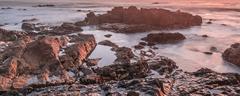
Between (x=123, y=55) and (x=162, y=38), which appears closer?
(x=123, y=55)

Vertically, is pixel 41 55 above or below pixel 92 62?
above

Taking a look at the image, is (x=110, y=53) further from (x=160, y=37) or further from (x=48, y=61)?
(x=160, y=37)

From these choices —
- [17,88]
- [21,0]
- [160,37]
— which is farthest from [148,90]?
[21,0]

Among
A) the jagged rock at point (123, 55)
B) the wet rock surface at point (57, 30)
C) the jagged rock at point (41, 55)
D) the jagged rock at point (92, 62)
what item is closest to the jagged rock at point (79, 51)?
the jagged rock at point (92, 62)

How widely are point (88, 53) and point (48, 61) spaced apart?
604cm

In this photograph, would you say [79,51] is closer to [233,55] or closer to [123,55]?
[123,55]

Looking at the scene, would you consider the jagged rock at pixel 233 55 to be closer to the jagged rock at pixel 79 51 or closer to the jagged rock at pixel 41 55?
the jagged rock at pixel 79 51

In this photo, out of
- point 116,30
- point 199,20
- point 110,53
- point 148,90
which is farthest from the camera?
point 199,20

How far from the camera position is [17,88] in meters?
20.3

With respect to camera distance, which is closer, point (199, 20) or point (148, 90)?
point (148, 90)

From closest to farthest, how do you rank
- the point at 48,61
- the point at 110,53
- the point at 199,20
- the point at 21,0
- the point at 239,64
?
1. the point at 48,61
2. the point at 239,64
3. the point at 110,53
4. the point at 199,20
5. the point at 21,0

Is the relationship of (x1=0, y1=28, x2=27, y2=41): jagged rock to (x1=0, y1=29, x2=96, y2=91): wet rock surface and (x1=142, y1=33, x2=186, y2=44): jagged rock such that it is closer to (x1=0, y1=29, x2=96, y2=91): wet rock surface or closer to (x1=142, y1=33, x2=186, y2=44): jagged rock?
(x1=0, y1=29, x2=96, y2=91): wet rock surface

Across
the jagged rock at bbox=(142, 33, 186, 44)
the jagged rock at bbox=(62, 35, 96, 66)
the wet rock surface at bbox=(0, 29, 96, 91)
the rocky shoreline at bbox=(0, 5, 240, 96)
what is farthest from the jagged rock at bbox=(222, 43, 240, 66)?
the wet rock surface at bbox=(0, 29, 96, 91)

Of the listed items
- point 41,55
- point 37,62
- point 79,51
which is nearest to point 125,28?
point 79,51
